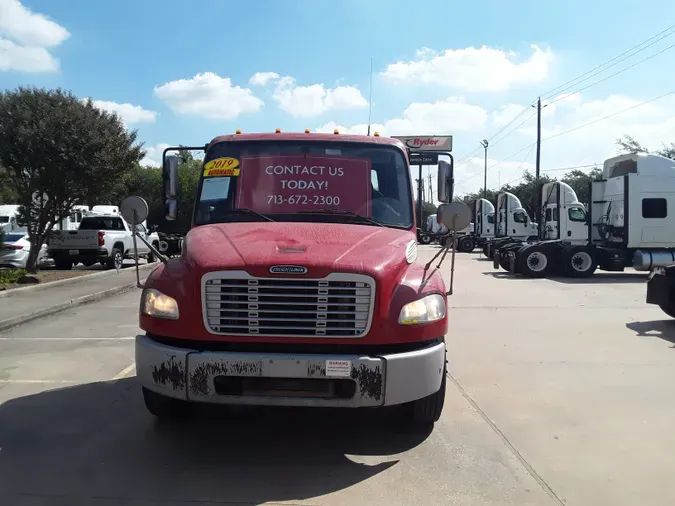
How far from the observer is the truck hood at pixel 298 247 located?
13.5 feet

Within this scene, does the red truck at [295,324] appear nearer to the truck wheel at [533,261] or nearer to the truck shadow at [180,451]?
the truck shadow at [180,451]

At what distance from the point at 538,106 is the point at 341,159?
126ft

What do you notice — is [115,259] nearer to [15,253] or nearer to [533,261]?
[15,253]

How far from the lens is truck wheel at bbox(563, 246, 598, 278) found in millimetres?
19391

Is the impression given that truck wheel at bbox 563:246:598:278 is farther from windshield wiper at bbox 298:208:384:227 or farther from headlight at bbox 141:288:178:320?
headlight at bbox 141:288:178:320

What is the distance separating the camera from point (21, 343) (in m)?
8.44

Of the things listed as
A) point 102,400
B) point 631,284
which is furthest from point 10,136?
point 631,284

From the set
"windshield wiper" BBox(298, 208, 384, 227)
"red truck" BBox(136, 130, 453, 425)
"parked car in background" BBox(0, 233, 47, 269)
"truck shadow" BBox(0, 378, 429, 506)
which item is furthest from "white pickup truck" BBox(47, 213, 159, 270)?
"red truck" BBox(136, 130, 453, 425)

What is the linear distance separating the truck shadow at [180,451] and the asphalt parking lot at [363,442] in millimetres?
15

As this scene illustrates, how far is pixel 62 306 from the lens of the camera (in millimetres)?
11641

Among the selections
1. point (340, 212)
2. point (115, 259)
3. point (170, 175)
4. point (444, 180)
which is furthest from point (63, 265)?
point (340, 212)

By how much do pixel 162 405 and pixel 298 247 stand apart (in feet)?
5.68

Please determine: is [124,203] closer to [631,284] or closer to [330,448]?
[330,448]

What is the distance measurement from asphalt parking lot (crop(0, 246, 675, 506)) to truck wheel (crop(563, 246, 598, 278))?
11932 millimetres
